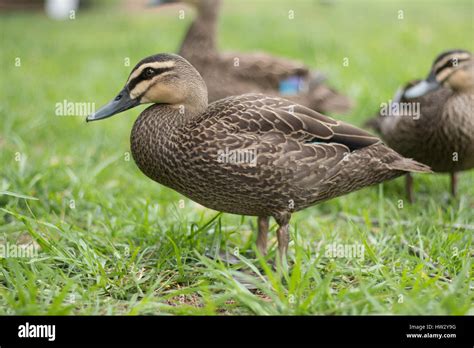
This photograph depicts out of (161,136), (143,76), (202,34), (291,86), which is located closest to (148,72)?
(143,76)

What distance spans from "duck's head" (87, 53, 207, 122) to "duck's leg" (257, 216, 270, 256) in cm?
84

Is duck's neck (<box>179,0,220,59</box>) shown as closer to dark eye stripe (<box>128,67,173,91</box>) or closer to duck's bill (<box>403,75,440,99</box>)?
duck's bill (<box>403,75,440,99</box>)

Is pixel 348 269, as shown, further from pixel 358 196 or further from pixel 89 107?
pixel 89 107

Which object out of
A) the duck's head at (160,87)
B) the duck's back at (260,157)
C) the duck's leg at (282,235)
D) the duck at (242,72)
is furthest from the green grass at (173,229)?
the duck's head at (160,87)

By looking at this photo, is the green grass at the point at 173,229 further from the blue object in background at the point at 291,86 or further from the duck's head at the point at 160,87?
the blue object in background at the point at 291,86

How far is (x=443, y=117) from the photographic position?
506 cm

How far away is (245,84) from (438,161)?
7.48ft

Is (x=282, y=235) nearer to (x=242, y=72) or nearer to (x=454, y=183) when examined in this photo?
(x=454, y=183)

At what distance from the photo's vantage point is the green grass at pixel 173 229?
3.18 m

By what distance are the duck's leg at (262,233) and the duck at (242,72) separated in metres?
2.49

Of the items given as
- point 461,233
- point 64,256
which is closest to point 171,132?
point 64,256

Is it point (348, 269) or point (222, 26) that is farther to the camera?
point (222, 26)

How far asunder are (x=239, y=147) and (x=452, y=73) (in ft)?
8.11

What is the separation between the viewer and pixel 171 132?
11.8 ft
